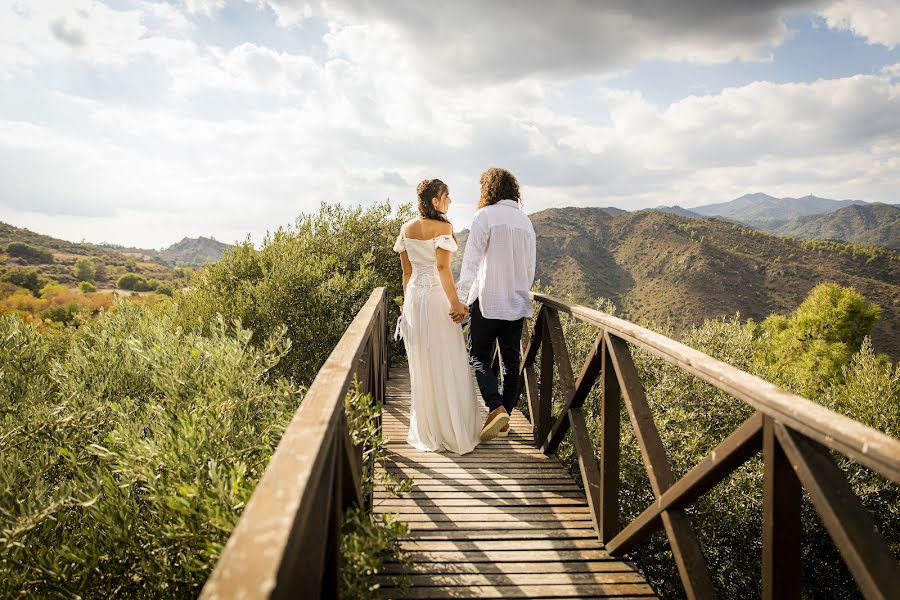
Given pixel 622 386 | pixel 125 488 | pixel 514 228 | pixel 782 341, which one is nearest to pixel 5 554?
pixel 125 488

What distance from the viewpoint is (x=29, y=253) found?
51.0m

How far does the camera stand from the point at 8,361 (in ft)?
13.3

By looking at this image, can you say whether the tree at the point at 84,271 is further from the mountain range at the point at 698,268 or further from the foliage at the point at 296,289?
the foliage at the point at 296,289

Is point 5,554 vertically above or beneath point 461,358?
beneath

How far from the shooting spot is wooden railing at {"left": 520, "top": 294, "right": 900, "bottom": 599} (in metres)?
1.16

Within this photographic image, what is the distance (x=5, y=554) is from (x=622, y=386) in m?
2.91

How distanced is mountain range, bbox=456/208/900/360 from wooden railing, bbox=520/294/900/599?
156ft

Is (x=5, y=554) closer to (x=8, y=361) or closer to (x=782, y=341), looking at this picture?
(x=8, y=361)

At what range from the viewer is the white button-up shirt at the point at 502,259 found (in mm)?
3793

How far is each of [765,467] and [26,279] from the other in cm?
5307

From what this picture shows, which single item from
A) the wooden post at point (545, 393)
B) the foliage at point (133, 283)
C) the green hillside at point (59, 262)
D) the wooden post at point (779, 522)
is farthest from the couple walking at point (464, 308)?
the foliage at point (133, 283)

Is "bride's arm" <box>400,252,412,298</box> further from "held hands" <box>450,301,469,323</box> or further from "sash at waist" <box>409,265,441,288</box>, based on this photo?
"held hands" <box>450,301,469,323</box>

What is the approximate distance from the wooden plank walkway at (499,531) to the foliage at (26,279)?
159 feet


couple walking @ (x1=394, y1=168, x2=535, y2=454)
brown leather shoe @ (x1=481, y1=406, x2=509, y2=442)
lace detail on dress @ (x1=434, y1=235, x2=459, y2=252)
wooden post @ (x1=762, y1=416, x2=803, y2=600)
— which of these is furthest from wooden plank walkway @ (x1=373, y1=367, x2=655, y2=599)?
lace detail on dress @ (x1=434, y1=235, x2=459, y2=252)
